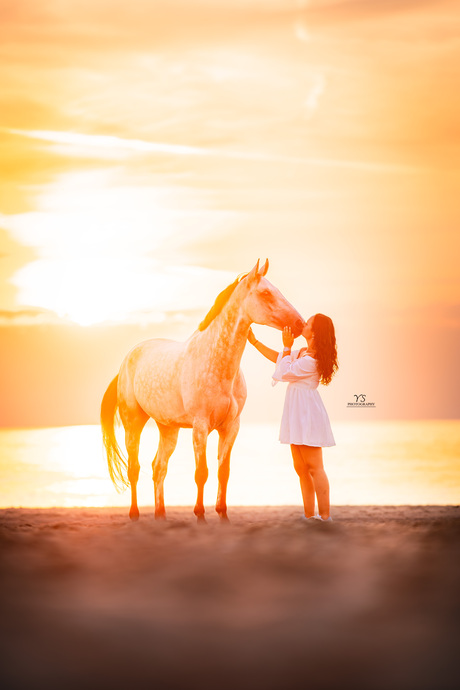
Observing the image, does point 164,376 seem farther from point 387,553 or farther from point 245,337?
point 387,553

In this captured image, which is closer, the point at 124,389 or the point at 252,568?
the point at 252,568

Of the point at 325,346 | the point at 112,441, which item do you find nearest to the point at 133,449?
the point at 112,441

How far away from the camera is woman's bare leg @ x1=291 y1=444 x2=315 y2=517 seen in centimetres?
740

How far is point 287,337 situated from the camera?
7328mm

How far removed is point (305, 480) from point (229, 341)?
4.54 feet

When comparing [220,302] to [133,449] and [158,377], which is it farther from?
[133,449]

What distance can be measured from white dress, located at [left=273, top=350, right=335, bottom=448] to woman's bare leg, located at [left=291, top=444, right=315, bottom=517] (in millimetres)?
178

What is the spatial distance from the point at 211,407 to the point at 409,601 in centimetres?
318

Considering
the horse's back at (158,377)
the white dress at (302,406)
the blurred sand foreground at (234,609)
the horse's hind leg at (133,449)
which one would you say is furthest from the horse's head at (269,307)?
the horse's hind leg at (133,449)

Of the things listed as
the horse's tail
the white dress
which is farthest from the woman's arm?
the horse's tail

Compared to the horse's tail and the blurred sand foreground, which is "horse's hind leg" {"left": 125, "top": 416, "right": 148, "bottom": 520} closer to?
the horse's tail

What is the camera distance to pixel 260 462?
24125 mm

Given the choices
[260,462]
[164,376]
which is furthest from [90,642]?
[260,462]

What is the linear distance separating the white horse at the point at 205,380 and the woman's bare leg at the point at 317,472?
29.1 inches
